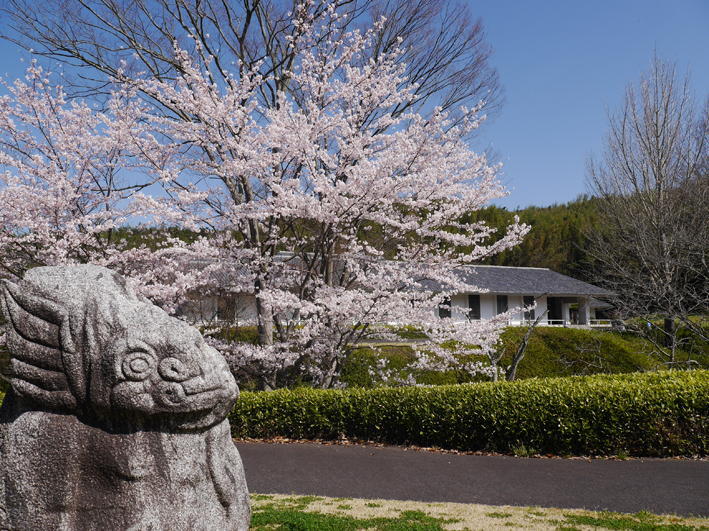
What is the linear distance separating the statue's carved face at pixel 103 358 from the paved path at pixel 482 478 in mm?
4410

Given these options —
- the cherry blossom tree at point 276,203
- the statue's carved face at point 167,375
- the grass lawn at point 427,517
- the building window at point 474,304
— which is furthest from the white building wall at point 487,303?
the statue's carved face at point 167,375

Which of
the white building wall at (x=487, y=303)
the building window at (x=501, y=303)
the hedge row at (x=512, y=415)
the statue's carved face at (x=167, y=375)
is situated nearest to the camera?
the statue's carved face at (x=167, y=375)

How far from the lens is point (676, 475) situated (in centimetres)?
750

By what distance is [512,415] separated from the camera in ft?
29.6

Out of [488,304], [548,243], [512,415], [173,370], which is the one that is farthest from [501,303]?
[173,370]

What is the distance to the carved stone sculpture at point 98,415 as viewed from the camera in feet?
9.01

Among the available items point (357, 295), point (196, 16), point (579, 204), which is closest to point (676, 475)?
point (357, 295)

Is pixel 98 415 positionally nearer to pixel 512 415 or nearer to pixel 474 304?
pixel 512 415

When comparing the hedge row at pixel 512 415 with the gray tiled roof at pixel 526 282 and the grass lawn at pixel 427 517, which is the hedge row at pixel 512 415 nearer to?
the grass lawn at pixel 427 517

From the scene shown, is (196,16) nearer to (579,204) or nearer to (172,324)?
(172,324)

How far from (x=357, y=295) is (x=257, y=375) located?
3.03 metres

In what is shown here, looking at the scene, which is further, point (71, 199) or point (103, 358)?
point (71, 199)

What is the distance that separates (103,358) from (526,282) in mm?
31373

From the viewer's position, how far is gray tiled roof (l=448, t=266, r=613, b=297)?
30.1m
